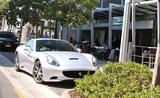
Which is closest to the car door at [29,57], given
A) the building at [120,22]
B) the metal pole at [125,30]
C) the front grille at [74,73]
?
the front grille at [74,73]

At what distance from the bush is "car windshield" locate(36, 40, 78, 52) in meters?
2.69

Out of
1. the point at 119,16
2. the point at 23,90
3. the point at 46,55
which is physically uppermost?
the point at 119,16

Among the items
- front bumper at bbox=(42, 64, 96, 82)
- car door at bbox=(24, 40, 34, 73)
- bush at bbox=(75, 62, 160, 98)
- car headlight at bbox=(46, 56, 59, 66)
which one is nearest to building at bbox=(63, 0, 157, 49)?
car door at bbox=(24, 40, 34, 73)

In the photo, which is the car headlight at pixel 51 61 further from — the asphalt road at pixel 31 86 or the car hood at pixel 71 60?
the asphalt road at pixel 31 86

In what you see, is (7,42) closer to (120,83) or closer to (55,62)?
(55,62)

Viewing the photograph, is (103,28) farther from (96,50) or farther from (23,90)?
(23,90)

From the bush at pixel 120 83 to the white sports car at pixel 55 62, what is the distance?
0.99 meters

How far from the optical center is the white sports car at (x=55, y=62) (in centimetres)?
896

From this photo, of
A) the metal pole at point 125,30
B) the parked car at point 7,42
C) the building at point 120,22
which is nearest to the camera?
the metal pole at point 125,30

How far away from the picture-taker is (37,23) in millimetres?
25203

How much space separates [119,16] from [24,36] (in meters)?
28.3

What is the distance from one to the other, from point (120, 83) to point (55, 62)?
2896 millimetres

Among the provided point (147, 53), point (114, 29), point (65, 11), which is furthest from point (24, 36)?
point (147, 53)

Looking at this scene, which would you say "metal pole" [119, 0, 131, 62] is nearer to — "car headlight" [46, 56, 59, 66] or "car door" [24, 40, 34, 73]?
"car door" [24, 40, 34, 73]
